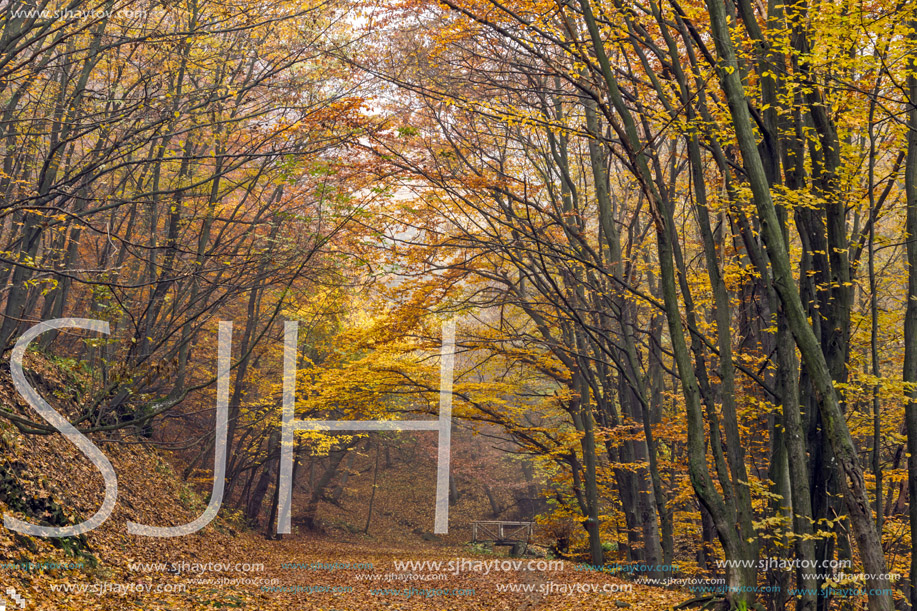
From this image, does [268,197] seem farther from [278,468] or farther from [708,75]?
[708,75]

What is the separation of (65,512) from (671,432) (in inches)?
378

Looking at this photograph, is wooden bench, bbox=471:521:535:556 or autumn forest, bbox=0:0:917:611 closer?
autumn forest, bbox=0:0:917:611

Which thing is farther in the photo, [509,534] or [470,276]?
[509,534]

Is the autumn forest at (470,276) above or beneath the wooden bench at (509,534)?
above

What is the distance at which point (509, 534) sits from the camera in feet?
84.5

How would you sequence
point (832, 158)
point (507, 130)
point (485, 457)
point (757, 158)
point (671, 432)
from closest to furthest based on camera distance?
1. point (757, 158)
2. point (832, 158)
3. point (671, 432)
4. point (507, 130)
5. point (485, 457)

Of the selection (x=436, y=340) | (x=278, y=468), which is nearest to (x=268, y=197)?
(x=436, y=340)

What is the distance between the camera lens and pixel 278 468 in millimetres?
20391

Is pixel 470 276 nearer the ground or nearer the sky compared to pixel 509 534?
nearer the sky

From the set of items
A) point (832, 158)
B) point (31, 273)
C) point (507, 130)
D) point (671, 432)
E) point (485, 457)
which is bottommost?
point (485, 457)

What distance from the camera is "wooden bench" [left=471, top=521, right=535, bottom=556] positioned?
63.6 feet

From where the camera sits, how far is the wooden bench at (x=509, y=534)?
19375 millimetres

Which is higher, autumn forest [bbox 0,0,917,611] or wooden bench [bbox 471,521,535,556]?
autumn forest [bbox 0,0,917,611]

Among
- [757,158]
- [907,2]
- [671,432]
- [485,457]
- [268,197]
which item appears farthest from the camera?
[485,457]
